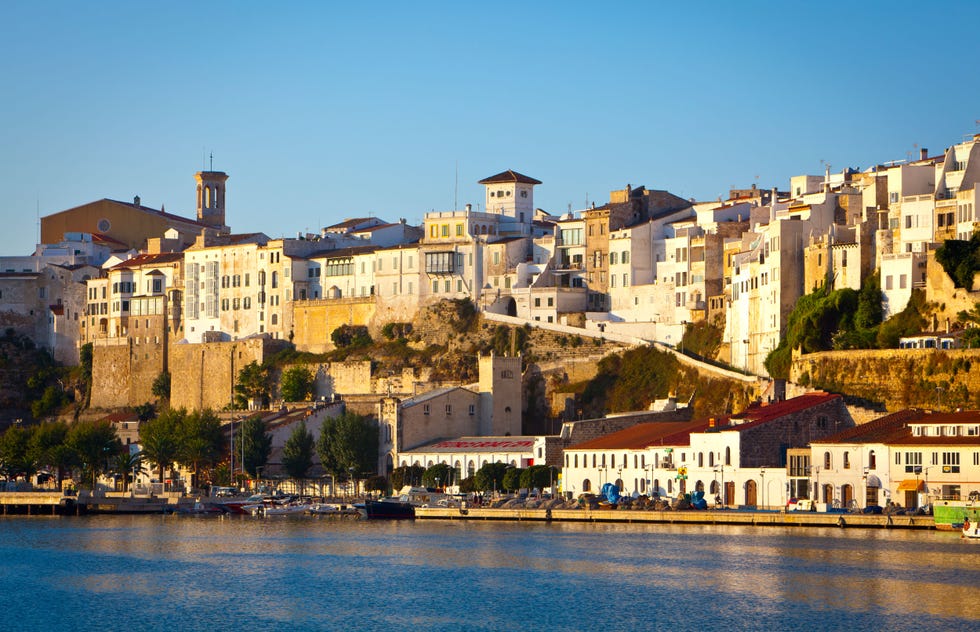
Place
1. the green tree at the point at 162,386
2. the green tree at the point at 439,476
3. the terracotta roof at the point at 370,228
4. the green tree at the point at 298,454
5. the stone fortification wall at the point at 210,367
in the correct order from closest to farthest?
the green tree at the point at 439,476 < the green tree at the point at 298,454 < the stone fortification wall at the point at 210,367 < the terracotta roof at the point at 370,228 < the green tree at the point at 162,386

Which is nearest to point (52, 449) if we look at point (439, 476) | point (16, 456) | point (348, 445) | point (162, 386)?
point (16, 456)

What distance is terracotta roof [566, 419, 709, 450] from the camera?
3150 inches

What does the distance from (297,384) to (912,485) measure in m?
46.4

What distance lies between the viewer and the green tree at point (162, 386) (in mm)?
119500

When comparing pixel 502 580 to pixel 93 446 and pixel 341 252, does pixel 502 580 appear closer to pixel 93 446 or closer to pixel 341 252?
pixel 93 446

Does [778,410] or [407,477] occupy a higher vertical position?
[778,410]

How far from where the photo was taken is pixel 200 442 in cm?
10150

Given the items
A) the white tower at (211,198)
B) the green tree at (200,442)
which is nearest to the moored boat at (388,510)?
the green tree at (200,442)

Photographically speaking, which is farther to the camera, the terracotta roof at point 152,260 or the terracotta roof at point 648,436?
the terracotta roof at point 152,260

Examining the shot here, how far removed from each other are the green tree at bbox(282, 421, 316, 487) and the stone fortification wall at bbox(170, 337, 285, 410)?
49.9 feet

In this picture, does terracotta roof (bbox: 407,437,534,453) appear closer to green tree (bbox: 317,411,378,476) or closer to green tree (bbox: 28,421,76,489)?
green tree (bbox: 317,411,378,476)

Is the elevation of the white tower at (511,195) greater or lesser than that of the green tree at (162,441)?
greater

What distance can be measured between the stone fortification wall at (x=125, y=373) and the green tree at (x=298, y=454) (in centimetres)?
2547

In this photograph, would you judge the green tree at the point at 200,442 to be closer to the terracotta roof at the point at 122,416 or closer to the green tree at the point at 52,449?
the green tree at the point at 52,449
